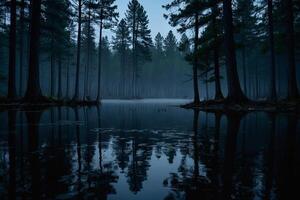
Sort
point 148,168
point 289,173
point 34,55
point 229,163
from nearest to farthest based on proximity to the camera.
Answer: point 289,173, point 148,168, point 229,163, point 34,55

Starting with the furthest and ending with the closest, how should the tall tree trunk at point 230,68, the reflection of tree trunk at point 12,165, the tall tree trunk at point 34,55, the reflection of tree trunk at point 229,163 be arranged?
the tall tree trunk at point 34,55 < the tall tree trunk at point 230,68 < the reflection of tree trunk at point 229,163 < the reflection of tree trunk at point 12,165

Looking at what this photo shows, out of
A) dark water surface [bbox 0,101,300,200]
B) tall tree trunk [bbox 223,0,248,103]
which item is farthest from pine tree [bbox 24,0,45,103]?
tall tree trunk [bbox 223,0,248,103]

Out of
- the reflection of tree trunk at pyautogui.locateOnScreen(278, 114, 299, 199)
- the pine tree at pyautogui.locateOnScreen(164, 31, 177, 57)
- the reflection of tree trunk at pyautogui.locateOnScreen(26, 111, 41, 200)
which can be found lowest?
the reflection of tree trunk at pyautogui.locateOnScreen(278, 114, 299, 199)

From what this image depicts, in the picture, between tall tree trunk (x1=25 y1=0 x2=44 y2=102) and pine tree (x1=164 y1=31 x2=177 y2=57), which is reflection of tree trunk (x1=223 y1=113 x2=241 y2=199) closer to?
tall tree trunk (x1=25 y1=0 x2=44 y2=102)

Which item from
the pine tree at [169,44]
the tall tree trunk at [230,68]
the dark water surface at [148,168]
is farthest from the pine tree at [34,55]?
the pine tree at [169,44]

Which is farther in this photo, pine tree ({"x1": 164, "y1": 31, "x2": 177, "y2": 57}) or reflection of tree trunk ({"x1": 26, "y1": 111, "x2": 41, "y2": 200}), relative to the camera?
pine tree ({"x1": 164, "y1": 31, "x2": 177, "y2": 57})

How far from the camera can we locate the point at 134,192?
2.89 meters

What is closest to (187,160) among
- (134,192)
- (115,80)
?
(134,192)

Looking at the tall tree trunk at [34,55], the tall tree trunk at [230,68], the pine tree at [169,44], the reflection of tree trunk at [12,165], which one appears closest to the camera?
the reflection of tree trunk at [12,165]

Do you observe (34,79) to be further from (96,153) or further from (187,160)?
(187,160)

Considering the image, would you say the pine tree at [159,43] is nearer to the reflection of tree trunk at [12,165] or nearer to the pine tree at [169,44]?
the pine tree at [169,44]

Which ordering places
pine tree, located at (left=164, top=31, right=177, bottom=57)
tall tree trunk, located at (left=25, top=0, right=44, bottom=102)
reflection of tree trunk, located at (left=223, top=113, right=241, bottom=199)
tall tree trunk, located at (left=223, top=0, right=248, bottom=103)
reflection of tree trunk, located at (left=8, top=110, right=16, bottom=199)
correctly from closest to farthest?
reflection of tree trunk, located at (left=8, top=110, right=16, bottom=199) < reflection of tree trunk, located at (left=223, top=113, right=241, bottom=199) < tall tree trunk, located at (left=223, top=0, right=248, bottom=103) < tall tree trunk, located at (left=25, top=0, right=44, bottom=102) < pine tree, located at (left=164, top=31, right=177, bottom=57)

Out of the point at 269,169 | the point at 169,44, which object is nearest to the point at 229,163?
the point at 269,169

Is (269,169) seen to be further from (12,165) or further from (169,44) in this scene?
(169,44)
